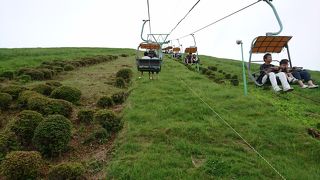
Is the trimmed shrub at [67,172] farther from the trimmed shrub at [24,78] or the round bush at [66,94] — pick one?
the trimmed shrub at [24,78]

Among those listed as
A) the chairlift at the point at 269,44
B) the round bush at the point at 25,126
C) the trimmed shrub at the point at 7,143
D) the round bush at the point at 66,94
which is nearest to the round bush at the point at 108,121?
the round bush at the point at 25,126

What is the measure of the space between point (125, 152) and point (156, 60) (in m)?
11.1

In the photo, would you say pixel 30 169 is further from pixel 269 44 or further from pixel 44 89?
pixel 44 89

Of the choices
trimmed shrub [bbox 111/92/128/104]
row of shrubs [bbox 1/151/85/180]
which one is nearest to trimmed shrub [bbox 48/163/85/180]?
row of shrubs [bbox 1/151/85/180]

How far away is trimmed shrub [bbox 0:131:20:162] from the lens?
1170 centimetres

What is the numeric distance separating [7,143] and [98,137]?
285cm

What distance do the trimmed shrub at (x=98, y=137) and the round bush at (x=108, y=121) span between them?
A: 1.40 ft

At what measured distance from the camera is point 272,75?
509 inches

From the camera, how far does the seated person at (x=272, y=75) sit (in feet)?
41.4

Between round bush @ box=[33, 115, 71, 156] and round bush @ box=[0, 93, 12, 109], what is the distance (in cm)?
577

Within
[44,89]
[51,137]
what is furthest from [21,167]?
[44,89]

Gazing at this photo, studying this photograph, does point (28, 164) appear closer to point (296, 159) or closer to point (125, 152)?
point (125, 152)

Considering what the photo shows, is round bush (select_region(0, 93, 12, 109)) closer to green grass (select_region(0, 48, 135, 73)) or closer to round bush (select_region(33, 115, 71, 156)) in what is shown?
round bush (select_region(33, 115, 71, 156))

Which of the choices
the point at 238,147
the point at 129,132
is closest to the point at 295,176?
the point at 238,147
